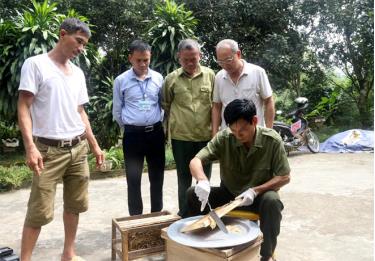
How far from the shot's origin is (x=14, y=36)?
612cm

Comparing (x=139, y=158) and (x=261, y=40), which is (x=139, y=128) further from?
(x=261, y=40)

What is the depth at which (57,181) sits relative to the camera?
245 centimetres

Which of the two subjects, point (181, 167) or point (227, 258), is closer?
point (227, 258)

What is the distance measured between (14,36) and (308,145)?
5716mm

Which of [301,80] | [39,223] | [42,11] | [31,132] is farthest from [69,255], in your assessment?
[301,80]

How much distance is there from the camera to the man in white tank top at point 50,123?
2301mm

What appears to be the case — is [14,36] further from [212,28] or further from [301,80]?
[301,80]

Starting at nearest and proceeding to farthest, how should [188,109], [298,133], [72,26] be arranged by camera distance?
1. [72,26]
2. [188,109]
3. [298,133]

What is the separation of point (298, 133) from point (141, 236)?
18.9 ft

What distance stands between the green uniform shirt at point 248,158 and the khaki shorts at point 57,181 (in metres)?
0.79

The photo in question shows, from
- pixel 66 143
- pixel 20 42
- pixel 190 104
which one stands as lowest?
pixel 66 143

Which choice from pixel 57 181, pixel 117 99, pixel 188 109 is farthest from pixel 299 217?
pixel 57 181

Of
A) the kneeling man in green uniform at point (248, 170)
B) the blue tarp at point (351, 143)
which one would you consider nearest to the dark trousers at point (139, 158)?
the kneeling man in green uniform at point (248, 170)

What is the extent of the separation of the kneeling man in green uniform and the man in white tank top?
80 cm
